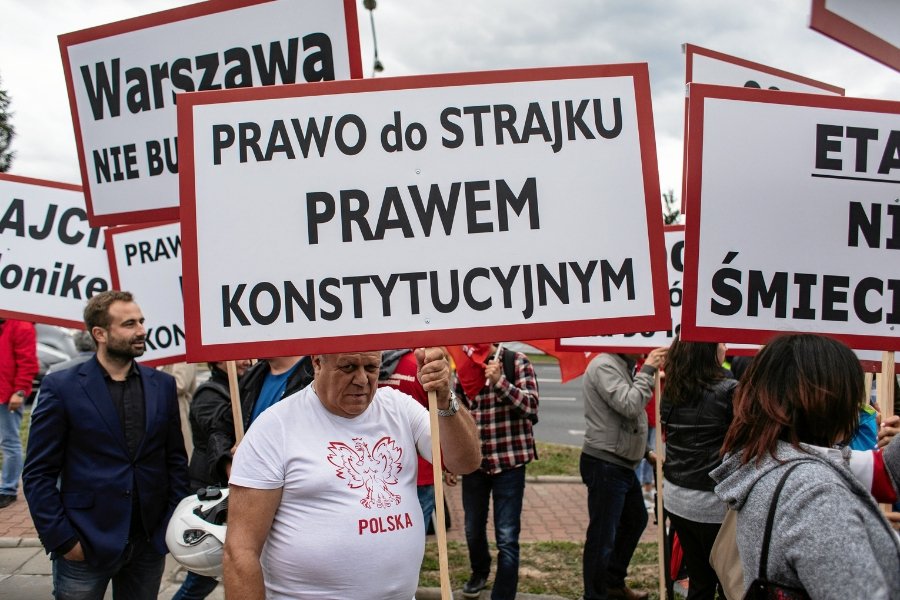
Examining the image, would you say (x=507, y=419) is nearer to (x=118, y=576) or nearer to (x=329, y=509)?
(x=118, y=576)

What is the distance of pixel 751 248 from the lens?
257cm

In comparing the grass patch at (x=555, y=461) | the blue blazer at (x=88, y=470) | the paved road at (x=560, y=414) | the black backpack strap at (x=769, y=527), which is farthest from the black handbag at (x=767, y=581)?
the paved road at (x=560, y=414)

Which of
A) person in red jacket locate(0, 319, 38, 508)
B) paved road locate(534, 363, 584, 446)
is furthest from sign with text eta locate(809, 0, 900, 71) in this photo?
paved road locate(534, 363, 584, 446)

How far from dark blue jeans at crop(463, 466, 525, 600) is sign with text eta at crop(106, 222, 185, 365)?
7.04 feet

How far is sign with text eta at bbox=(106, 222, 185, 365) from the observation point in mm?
4145

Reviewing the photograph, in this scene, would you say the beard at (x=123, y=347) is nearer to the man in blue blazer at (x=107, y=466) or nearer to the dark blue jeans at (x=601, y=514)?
the man in blue blazer at (x=107, y=466)

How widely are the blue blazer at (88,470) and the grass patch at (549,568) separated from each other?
6.77ft

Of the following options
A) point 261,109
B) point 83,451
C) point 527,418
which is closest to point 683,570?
point 527,418

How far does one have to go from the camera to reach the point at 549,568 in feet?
17.7

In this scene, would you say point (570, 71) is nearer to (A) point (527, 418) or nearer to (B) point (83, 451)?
(B) point (83, 451)

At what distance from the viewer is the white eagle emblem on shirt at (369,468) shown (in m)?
2.26

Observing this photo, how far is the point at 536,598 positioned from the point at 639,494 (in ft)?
3.14

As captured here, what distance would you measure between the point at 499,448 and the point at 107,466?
2.32m

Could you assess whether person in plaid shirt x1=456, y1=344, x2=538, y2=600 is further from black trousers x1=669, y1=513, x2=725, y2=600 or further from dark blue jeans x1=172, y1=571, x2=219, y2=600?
dark blue jeans x1=172, y1=571, x2=219, y2=600
